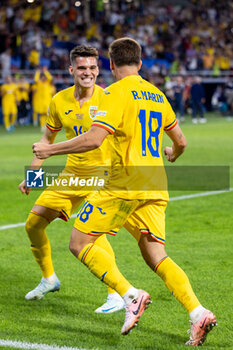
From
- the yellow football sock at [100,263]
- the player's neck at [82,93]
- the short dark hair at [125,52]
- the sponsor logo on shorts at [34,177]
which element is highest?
the short dark hair at [125,52]

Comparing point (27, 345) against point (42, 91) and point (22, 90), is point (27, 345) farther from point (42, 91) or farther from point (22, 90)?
point (22, 90)

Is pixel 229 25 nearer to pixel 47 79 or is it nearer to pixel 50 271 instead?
pixel 47 79

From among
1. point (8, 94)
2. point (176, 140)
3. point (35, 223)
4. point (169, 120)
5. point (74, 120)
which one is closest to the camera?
point (169, 120)

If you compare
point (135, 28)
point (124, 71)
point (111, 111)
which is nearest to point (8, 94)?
point (135, 28)

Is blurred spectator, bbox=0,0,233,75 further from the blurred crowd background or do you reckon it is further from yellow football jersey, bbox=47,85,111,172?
yellow football jersey, bbox=47,85,111,172

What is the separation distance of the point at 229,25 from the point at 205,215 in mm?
38890

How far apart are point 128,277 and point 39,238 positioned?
112cm

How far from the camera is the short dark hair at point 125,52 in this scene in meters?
4.52

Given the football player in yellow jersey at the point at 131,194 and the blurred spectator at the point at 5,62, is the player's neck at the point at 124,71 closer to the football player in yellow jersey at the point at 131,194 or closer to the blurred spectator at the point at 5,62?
the football player in yellow jersey at the point at 131,194

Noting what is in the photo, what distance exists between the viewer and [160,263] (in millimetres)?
4711

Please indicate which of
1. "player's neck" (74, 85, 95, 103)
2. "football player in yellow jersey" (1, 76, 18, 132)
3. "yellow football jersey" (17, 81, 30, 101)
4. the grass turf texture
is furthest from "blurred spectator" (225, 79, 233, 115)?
"player's neck" (74, 85, 95, 103)

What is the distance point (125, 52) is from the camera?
4.51 m

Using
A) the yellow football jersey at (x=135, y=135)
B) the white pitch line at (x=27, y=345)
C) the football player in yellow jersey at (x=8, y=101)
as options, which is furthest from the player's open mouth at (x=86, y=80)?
the football player in yellow jersey at (x=8, y=101)

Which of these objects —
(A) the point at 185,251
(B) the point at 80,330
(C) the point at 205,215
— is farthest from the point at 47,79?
(B) the point at 80,330
